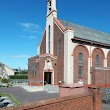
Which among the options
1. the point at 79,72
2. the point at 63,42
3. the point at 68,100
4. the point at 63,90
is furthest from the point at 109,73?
the point at 68,100

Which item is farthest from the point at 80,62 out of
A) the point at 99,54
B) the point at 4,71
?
the point at 4,71

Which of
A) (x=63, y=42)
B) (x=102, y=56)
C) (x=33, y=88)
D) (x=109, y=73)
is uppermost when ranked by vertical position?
(x=63, y=42)

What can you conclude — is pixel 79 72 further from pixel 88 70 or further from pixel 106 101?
pixel 106 101

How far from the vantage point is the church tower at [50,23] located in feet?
112

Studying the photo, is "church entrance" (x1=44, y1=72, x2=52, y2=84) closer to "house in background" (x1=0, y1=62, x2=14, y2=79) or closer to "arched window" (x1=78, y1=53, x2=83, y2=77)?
"arched window" (x1=78, y1=53, x2=83, y2=77)

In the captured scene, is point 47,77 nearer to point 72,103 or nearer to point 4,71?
point 72,103

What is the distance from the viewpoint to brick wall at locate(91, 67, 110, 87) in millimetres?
30969

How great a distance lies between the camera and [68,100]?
10891mm

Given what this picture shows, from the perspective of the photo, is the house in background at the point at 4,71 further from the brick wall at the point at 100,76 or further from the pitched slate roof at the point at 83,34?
the brick wall at the point at 100,76

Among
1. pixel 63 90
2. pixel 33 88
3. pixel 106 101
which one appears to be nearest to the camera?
pixel 63 90

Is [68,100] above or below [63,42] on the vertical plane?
below

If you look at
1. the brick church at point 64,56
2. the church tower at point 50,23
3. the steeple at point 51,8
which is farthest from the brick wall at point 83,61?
the steeple at point 51,8

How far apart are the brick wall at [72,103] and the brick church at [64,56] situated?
1619 centimetres

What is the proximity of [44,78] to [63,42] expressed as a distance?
7937 millimetres
